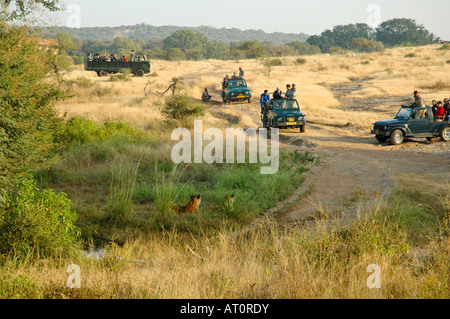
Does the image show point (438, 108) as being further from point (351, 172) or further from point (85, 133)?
point (85, 133)

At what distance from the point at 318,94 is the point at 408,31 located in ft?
334

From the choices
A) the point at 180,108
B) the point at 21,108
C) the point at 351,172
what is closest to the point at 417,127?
the point at 351,172

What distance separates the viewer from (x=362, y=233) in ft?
20.3

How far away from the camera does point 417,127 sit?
Result: 16.6 meters

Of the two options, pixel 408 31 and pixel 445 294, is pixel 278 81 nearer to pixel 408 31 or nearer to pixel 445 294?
pixel 445 294

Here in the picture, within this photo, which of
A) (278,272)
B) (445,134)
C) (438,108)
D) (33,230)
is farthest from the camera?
(438,108)

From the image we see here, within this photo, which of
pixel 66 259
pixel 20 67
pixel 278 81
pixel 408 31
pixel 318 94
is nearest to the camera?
pixel 66 259

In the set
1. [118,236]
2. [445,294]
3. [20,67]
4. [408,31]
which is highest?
[408,31]

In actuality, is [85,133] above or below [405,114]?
below

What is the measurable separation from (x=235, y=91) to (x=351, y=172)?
16.3 meters

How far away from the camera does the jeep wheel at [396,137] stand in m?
16.6

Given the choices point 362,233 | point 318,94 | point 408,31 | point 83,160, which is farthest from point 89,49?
point 362,233

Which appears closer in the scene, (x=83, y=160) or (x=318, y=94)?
(x=83, y=160)

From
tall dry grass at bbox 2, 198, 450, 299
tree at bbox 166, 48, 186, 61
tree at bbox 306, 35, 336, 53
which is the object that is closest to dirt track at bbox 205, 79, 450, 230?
tall dry grass at bbox 2, 198, 450, 299
